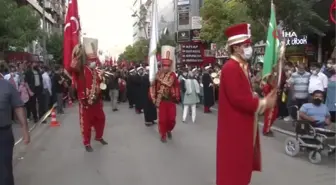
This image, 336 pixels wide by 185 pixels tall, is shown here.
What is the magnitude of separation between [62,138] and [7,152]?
6890mm

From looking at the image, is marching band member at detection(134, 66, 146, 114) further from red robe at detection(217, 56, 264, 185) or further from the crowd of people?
red robe at detection(217, 56, 264, 185)

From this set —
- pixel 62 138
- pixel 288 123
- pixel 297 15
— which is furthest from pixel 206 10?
pixel 62 138

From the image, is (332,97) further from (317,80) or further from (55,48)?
(55,48)

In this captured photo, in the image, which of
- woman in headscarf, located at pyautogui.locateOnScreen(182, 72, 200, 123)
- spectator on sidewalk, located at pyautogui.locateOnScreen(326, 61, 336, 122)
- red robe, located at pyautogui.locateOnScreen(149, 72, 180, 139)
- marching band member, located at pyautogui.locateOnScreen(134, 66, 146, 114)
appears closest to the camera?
red robe, located at pyautogui.locateOnScreen(149, 72, 180, 139)

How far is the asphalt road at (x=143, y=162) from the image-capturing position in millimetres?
7594

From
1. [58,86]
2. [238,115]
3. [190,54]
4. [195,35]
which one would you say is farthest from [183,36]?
[238,115]

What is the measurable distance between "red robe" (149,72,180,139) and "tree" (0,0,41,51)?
16.1m

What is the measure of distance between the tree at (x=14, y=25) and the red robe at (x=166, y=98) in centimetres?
1609

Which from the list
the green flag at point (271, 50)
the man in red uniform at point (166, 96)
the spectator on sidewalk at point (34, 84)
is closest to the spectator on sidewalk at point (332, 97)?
the man in red uniform at point (166, 96)

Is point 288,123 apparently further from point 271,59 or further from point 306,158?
point 271,59

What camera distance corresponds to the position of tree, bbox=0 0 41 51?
86.2 feet

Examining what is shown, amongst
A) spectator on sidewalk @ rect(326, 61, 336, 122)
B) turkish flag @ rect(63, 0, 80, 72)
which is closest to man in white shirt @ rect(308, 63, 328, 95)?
spectator on sidewalk @ rect(326, 61, 336, 122)

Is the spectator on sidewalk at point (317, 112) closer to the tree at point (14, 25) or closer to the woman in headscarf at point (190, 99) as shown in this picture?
the woman in headscarf at point (190, 99)

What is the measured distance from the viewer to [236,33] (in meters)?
4.94
